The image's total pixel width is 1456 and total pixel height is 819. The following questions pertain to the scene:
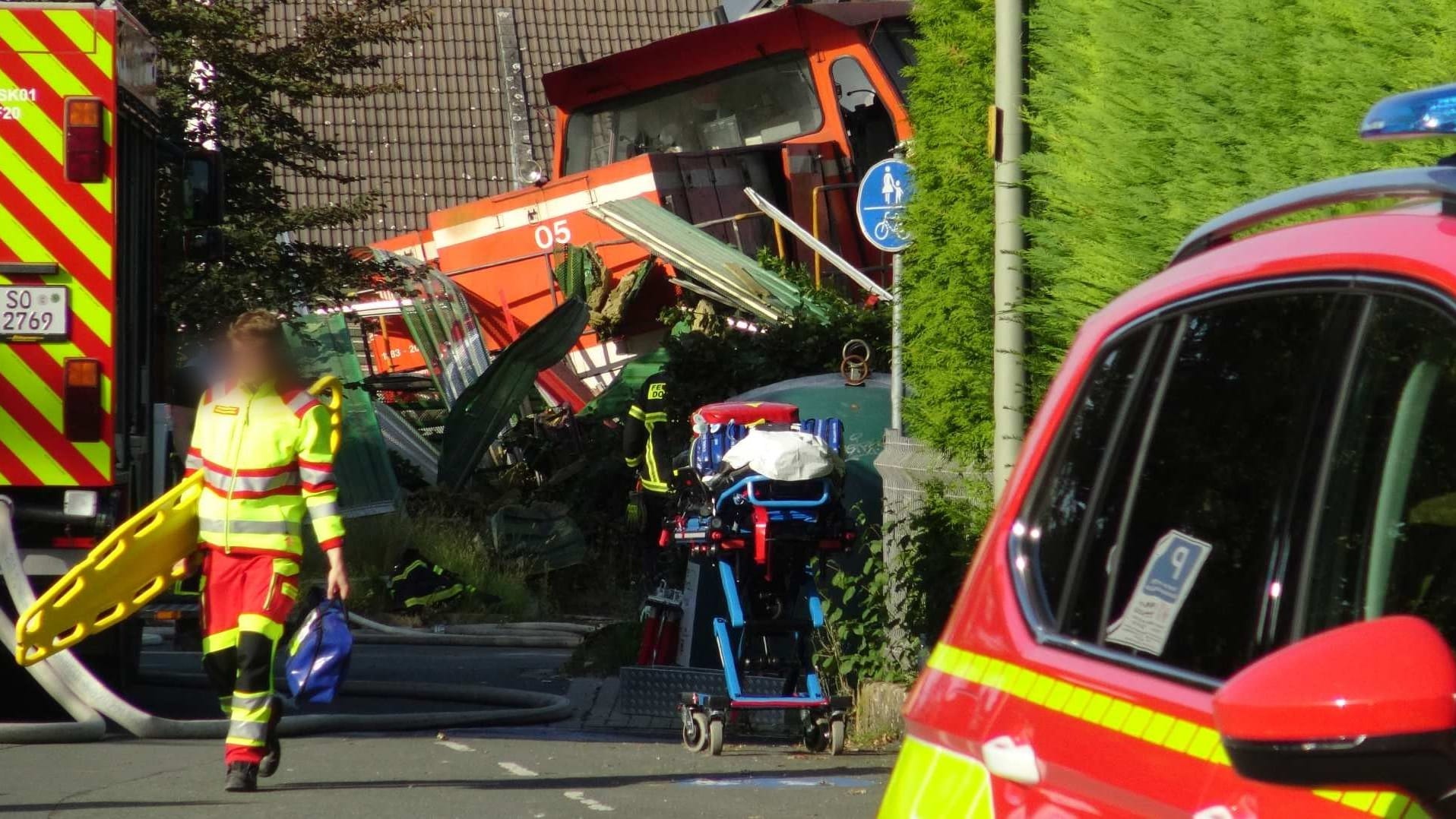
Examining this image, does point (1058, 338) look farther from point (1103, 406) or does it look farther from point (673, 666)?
point (1103, 406)

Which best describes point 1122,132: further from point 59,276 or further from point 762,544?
point 59,276

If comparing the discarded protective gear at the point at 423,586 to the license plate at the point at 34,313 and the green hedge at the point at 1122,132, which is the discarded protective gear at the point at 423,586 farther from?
the green hedge at the point at 1122,132

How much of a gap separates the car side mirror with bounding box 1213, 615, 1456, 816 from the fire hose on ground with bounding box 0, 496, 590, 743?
→ 6.95 metres

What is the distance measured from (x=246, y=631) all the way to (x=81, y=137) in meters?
2.40

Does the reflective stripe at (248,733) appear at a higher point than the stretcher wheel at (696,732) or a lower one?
higher

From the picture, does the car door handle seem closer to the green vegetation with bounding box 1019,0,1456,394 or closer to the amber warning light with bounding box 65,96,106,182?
the green vegetation with bounding box 1019,0,1456,394

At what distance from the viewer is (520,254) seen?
21328 millimetres

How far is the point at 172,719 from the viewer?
9023 mm

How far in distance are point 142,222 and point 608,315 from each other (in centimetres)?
1046

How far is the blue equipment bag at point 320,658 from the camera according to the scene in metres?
7.18

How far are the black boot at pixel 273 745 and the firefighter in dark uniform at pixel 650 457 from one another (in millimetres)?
3490

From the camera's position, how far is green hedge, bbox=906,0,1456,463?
4.83 m

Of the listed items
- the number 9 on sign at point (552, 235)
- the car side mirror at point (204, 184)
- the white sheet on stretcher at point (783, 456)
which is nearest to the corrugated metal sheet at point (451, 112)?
the number 9 on sign at point (552, 235)

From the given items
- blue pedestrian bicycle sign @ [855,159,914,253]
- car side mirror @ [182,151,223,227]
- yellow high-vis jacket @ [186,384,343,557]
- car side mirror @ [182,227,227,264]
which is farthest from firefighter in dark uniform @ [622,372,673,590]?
yellow high-vis jacket @ [186,384,343,557]
